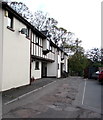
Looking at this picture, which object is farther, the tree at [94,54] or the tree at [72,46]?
the tree at [94,54]

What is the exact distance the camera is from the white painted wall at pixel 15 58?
1145 centimetres

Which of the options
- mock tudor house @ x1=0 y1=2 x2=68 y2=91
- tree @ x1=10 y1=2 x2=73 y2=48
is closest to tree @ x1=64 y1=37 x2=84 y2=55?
tree @ x1=10 y1=2 x2=73 y2=48

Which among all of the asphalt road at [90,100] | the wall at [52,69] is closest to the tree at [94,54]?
the wall at [52,69]

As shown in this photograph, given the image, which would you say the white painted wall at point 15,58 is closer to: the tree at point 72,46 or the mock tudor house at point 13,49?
the mock tudor house at point 13,49

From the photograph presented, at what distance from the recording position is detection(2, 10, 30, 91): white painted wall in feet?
37.6

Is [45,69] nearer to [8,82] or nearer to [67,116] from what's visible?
[8,82]

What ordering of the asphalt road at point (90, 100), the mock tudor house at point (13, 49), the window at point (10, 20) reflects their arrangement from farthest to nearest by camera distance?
the window at point (10, 20), the mock tudor house at point (13, 49), the asphalt road at point (90, 100)

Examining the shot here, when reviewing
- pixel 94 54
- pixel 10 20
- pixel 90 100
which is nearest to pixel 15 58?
pixel 10 20

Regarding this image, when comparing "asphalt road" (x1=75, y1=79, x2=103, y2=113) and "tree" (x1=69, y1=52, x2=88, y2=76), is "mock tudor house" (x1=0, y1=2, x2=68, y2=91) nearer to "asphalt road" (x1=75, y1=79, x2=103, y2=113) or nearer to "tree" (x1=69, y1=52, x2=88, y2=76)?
"asphalt road" (x1=75, y1=79, x2=103, y2=113)

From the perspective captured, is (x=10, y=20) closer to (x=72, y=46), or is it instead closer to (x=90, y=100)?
(x=90, y=100)

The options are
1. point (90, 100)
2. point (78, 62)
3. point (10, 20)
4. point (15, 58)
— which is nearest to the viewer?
point (90, 100)

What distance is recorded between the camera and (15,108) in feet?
24.2

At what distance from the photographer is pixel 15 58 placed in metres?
13.0

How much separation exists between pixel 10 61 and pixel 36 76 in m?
10.8
